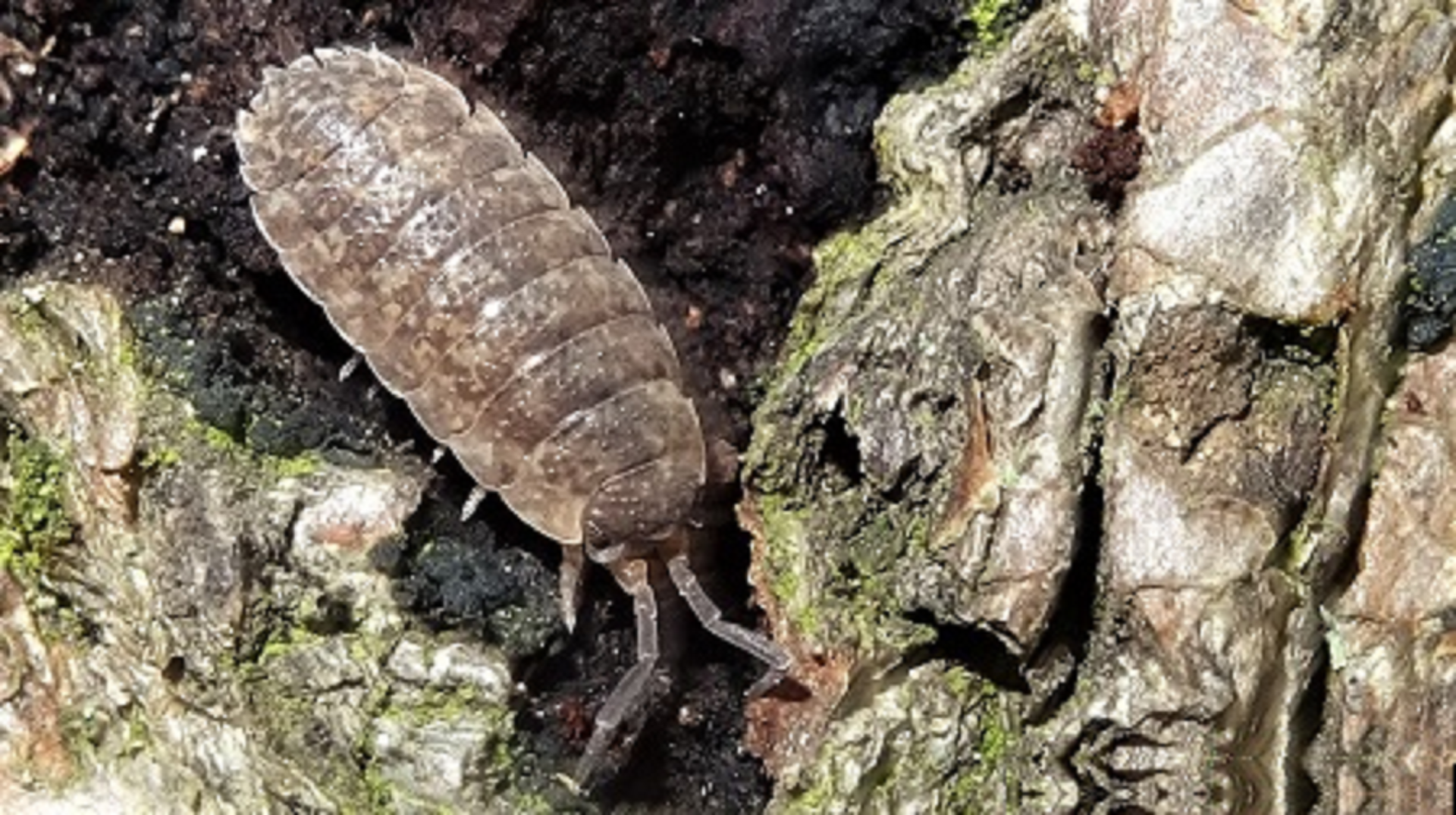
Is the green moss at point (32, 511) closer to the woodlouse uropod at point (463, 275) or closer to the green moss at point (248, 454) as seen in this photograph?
the green moss at point (248, 454)

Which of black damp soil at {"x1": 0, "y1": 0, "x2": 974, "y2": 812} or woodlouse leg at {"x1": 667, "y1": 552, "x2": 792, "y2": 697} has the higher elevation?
black damp soil at {"x1": 0, "y1": 0, "x2": 974, "y2": 812}

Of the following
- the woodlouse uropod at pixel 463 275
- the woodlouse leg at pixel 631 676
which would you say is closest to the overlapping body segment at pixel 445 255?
the woodlouse uropod at pixel 463 275

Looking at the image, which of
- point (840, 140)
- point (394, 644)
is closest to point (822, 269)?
point (840, 140)

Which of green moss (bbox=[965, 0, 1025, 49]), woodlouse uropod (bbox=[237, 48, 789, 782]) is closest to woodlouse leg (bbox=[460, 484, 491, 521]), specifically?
woodlouse uropod (bbox=[237, 48, 789, 782])

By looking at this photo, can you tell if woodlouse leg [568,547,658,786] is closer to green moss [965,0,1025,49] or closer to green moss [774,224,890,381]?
green moss [774,224,890,381]

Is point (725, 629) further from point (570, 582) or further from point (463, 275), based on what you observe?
point (463, 275)

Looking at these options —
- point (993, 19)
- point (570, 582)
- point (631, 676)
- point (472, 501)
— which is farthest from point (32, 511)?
point (993, 19)
